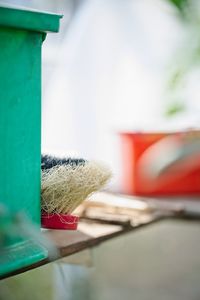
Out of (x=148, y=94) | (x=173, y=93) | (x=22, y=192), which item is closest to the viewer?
(x=22, y=192)

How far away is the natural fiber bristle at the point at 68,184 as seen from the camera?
953mm

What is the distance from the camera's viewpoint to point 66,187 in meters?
0.96

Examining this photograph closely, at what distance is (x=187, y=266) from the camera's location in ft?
7.46

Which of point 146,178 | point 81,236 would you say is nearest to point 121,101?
point 146,178

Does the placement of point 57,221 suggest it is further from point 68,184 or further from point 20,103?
point 20,103

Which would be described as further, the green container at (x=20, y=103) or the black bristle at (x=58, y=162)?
the black bristle at (x=58, y=162)

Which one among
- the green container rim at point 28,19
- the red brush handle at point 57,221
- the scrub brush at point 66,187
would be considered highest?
the green container rim at point 28,19

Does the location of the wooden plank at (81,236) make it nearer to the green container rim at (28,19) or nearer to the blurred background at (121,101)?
the green container rim at (28,19)

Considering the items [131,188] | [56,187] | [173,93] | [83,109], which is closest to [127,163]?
[131,188]

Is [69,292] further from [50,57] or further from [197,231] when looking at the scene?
[50,57]

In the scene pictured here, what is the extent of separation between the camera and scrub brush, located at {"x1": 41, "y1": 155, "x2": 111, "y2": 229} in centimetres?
96

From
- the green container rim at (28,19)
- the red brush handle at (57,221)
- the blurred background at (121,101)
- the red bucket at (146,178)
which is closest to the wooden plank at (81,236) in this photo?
the red brush handle at (57,221)

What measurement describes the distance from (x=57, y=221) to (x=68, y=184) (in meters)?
0.07

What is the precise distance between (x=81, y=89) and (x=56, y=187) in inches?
68.0
